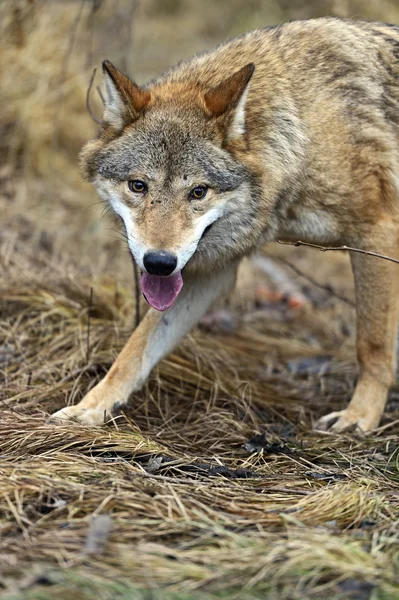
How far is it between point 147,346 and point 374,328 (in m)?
1.42

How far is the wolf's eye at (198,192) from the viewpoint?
4125mm

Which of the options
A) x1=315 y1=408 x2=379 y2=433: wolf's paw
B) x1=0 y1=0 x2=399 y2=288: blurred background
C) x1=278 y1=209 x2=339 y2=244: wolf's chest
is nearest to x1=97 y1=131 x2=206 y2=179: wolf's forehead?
x1=278 y1=209 x2=339 y2=244: wolf's chest

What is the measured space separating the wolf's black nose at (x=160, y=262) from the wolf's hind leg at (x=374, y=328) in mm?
1420

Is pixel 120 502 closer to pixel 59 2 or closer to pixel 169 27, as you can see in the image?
pixel 59 2

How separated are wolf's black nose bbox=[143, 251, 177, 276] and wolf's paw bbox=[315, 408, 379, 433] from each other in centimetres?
166

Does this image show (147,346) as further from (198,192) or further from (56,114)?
(56,114)

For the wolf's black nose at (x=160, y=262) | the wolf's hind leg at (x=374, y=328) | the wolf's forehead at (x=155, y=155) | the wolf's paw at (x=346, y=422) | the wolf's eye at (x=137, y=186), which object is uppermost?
the wolf's forehead at (x=155, y=155)

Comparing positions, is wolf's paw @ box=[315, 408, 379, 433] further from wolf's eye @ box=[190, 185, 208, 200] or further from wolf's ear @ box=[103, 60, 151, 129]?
wolf's ear @ box=[103, 60, 151, 129]

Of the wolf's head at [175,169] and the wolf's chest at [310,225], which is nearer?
the wolf's head at [175,169]

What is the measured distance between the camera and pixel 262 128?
178 inches

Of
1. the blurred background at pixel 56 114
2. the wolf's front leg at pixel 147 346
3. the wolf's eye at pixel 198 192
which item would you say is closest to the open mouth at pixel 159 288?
the wolf's eye at pixel 198 192

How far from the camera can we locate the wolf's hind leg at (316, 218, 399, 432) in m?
4.74

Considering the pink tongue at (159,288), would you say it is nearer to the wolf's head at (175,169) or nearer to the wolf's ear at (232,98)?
the wolf's head at (175,169)

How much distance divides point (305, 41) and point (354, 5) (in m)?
6.36
